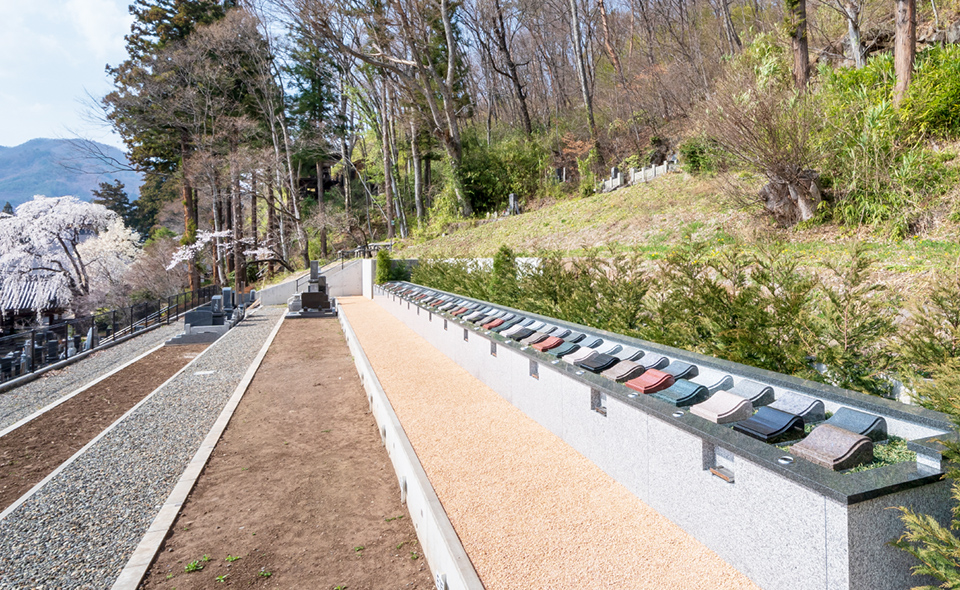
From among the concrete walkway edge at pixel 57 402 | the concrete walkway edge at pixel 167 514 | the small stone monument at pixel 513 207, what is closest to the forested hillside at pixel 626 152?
the small stone monument at pixel 513 207

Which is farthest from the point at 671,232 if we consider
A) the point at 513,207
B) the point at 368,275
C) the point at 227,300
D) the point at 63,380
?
the point at 227,300

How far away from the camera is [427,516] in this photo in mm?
3020

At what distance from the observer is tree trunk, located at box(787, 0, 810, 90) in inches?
388

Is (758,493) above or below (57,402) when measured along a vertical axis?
above

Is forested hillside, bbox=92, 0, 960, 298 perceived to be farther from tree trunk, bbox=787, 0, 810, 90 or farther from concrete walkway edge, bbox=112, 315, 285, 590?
concrete walkway edge, bbox=112, 315, 285, 590

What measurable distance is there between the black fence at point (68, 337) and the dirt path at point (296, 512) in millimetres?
8760

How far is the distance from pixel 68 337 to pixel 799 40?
2038cm

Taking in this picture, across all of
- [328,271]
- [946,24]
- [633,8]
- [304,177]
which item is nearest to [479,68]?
[633,8]

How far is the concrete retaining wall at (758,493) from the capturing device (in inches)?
74.7

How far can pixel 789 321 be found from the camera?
11.9 ft

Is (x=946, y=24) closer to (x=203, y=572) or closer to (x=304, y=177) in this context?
(x=203, y=572)

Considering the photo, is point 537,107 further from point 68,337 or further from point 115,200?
point 115,200

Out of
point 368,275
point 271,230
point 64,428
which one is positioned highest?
point 271,230

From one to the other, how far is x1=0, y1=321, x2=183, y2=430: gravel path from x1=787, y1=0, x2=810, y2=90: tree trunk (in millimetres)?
15436
